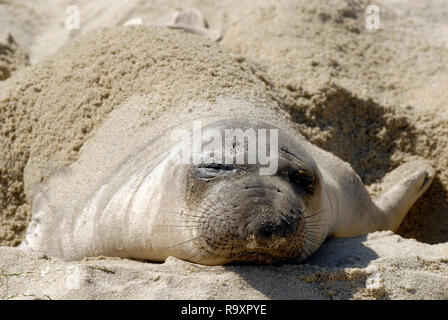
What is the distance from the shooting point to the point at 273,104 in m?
4.55

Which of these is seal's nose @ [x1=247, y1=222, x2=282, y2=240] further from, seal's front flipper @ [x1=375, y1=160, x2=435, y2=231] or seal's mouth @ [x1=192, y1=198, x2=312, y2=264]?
seal's front flipper @ [x1=375, y1=160, x2=435, y2=231]

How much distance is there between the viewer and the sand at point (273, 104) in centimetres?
294

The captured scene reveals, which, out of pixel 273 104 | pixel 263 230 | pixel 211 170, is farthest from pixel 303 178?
pixel 273 104

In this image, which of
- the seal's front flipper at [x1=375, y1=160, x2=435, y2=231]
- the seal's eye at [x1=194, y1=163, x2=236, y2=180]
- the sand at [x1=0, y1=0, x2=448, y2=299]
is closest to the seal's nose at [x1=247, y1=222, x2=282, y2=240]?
the sand at [x1=0, y1=0, x2=448, y2=299]

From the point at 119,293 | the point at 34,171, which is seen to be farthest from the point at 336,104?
the point at 119,293

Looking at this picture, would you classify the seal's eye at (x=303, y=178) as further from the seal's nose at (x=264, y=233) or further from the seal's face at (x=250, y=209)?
the seal's nose at (x=264, y=233)

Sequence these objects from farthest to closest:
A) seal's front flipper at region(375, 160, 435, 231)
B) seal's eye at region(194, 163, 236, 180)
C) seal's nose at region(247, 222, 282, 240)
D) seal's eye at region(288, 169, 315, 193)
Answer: seal's front flipper at region(375, 160, 435, 231) < seal's eye at region(288, 169, 315, 193) < seal's eye at region(194, 163, 236, 180) < seal's nose at region(247, 222, 282, 240)

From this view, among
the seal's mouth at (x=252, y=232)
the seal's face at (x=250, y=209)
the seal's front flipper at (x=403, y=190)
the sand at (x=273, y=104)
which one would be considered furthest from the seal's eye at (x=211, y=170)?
the seal's front flipper at (x=403, y=190)

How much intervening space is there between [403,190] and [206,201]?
2253 mm

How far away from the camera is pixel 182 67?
460cm

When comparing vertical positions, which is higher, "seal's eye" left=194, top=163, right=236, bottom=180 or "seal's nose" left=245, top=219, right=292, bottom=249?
"seal's eye" left=194, top=163, right=236, bottom=180

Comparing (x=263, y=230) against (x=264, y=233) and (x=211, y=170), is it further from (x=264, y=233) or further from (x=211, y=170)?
(x=211, y=170)

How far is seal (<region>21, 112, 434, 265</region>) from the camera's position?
2.96 meters

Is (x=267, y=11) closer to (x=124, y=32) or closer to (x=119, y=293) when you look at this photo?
(x=124, y=32)
